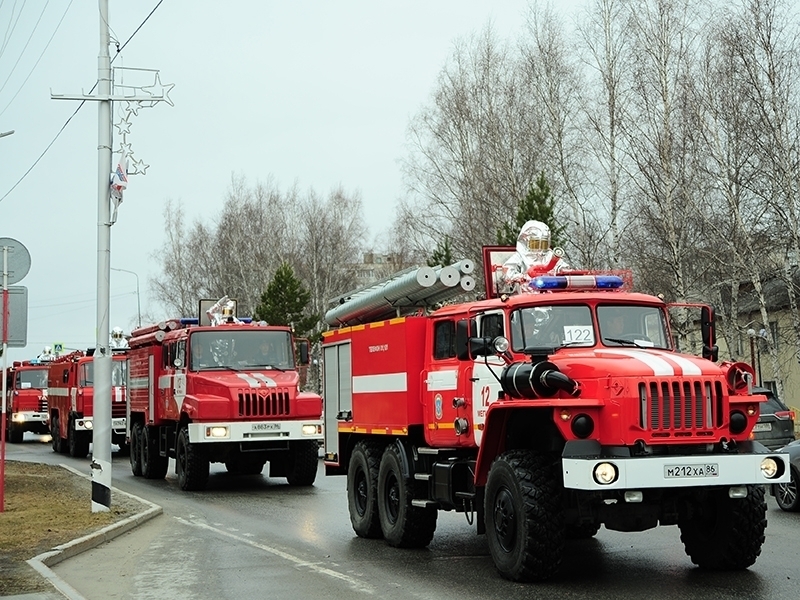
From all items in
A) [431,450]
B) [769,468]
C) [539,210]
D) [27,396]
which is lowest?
[769,468]

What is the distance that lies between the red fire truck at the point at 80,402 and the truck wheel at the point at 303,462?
33.0ft

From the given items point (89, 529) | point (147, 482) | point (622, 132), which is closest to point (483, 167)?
point (622, 132)

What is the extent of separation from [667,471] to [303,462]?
1302cm

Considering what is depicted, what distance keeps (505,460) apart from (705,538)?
210 cm

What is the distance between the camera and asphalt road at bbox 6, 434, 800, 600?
1012cm

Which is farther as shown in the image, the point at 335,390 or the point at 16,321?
the point at 16,321

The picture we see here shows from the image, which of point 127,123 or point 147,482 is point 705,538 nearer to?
point 127,123

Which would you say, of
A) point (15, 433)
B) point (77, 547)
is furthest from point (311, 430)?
point (15, 433)

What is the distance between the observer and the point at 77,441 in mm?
33000

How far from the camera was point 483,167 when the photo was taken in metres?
45.5

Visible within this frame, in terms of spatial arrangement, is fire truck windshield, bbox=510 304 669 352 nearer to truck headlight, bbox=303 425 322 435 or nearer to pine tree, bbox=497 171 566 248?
truck headlight, bbox=303 425 322 435

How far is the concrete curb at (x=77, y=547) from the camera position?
10500 millimetres

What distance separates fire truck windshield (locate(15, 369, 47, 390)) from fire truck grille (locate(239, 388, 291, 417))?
24677 millimetres

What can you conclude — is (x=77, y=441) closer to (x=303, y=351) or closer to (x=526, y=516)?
(x=303, y=351)
